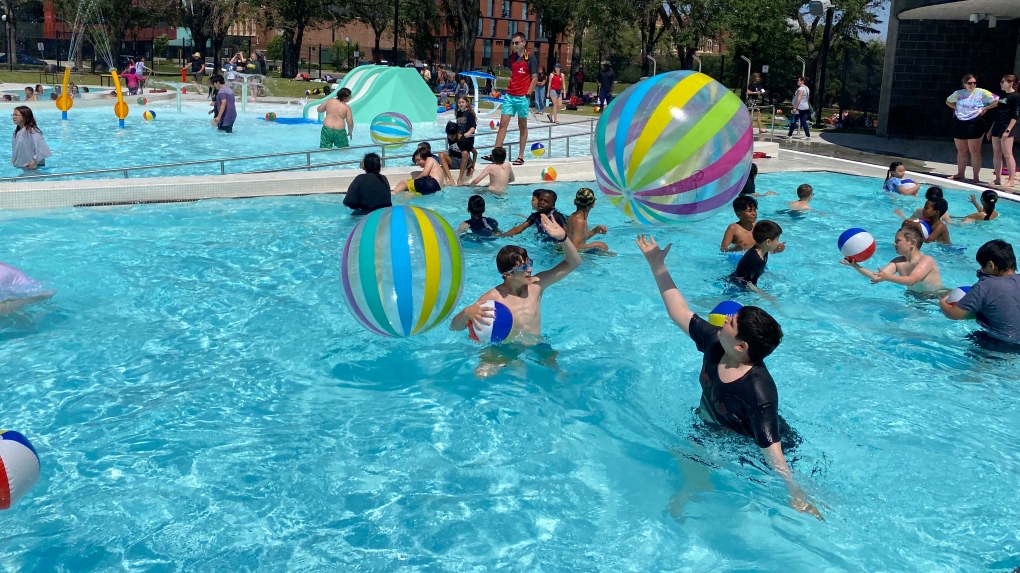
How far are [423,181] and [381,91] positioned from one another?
37.3 feet

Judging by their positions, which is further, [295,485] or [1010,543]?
[295,485]

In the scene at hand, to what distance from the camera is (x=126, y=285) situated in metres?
8.16

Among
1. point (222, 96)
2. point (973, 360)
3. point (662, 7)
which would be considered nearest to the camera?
point (973, 360)

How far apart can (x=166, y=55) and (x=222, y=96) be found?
65919 millimetres

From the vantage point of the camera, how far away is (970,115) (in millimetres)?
12984

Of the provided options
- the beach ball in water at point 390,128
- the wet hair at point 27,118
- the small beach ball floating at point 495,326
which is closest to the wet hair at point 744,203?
the small beach ball floating at point 495,326

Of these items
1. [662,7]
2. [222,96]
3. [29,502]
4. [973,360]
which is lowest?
[29,502]

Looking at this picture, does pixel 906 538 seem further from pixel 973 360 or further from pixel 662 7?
pixel 662 7

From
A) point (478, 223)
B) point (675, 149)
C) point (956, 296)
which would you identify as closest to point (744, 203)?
point (956, 296)

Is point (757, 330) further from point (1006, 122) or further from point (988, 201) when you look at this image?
point (1006, 122)

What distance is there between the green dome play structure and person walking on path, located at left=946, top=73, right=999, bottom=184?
43.9 ft

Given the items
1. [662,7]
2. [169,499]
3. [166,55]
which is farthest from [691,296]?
[166,55]

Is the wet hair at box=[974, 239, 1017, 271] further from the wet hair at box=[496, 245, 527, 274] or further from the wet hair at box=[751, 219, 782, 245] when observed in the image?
the wet hair at box=[496, 245, 527, 274]

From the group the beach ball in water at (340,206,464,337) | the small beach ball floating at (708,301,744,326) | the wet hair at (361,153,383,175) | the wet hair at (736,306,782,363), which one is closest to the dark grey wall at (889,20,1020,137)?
the wet hair at (361,153,383,175)
